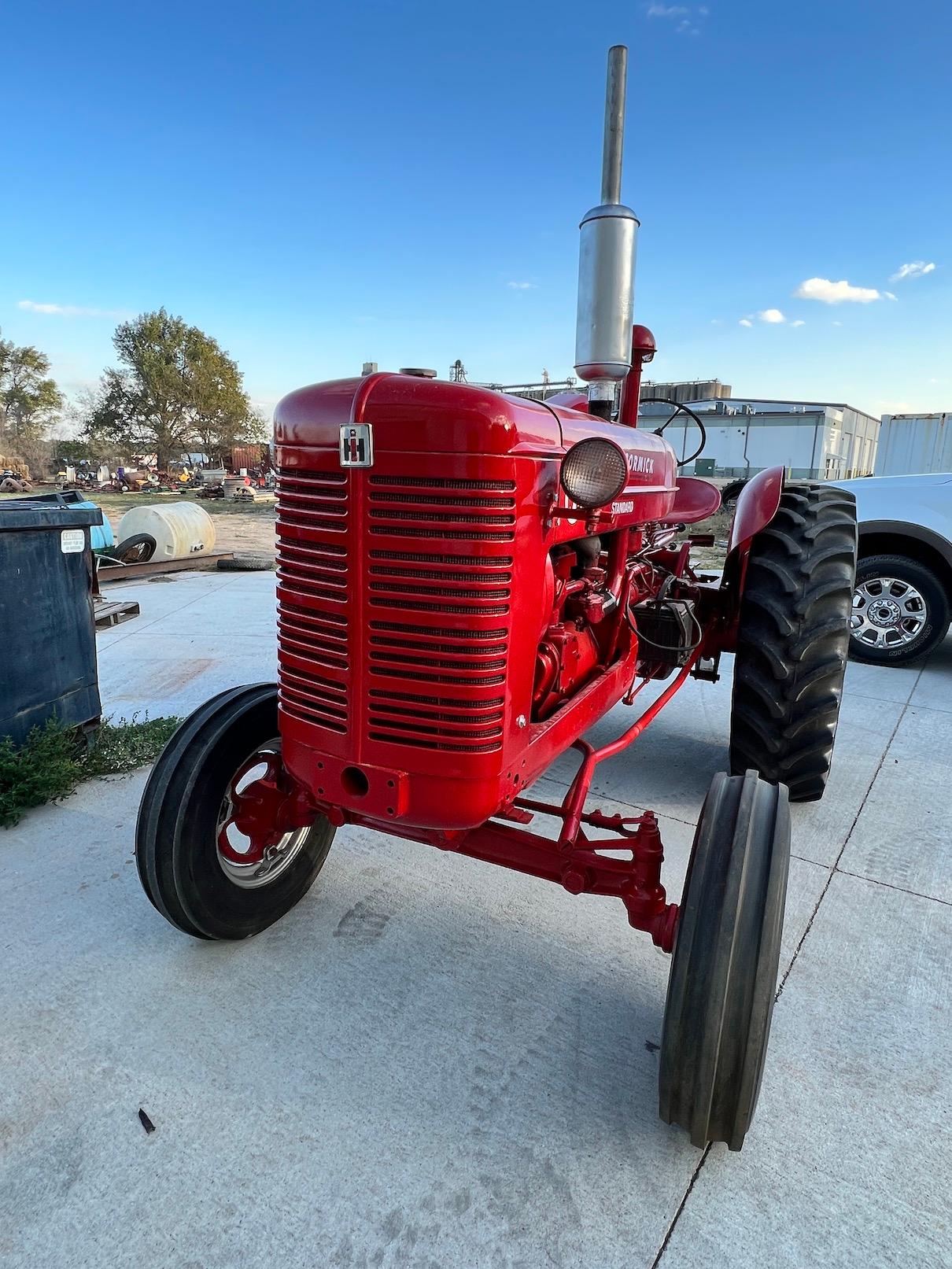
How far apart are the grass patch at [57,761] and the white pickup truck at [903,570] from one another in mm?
4456

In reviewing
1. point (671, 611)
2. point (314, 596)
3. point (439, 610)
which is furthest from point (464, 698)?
point (671, 611)

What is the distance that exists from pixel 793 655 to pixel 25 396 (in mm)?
43195

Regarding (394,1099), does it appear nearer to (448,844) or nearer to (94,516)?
(448,844)

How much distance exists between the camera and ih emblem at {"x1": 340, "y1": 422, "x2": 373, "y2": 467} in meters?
1.51

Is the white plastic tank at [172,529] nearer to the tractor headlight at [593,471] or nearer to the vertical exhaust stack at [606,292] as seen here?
the vertical exhaust stack at [606,292]

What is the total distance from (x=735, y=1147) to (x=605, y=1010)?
1.61 feet

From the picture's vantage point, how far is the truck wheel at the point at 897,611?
5.07 metres

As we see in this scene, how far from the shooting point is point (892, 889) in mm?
2521

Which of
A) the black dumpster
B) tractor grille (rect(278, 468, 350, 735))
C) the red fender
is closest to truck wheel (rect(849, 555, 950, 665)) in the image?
the red fender

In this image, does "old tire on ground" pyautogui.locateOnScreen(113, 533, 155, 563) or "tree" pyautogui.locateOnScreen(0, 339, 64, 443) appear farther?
"tree" pyautogui.locateOnScreen(0, 339, 64, 443)

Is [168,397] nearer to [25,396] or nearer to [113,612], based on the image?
[25,396]

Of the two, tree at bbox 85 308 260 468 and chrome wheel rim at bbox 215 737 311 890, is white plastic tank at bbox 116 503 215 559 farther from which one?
tree at bbox 85 308 260 468

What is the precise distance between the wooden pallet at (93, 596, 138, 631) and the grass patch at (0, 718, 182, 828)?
104 inches

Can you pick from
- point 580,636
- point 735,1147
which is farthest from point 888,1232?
point 580,636
